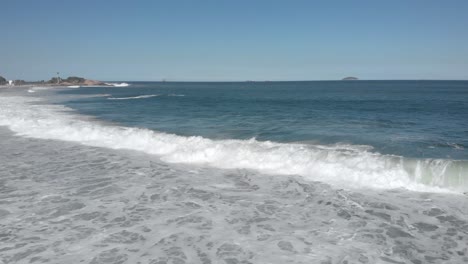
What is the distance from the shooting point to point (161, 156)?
45.8 ft

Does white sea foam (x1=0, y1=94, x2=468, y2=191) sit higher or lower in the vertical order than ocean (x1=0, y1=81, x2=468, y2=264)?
higher

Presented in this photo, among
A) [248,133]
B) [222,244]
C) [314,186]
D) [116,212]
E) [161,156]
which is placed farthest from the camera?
[248,133]

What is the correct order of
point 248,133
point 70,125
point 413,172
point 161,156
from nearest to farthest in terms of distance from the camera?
point 413,172 → point 161,156 → point 248,133 → point 70,125

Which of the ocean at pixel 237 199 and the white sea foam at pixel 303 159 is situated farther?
the white sea foam at pixel 303 159

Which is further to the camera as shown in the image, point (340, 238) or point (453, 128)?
point (453, 128)

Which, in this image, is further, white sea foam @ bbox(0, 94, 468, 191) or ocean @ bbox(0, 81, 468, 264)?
white sea foam @ bbox(0, 94, 468, 191)

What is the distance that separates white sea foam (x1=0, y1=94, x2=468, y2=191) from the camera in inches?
402

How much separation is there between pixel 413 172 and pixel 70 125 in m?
17.9

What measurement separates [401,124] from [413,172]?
36.4 ft

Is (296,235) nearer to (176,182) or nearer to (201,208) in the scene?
(201,208)

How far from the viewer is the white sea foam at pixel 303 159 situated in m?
10.2

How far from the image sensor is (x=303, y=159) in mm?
12258

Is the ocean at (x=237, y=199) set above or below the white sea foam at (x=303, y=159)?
below

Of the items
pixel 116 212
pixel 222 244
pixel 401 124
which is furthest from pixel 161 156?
pixel 401 124
